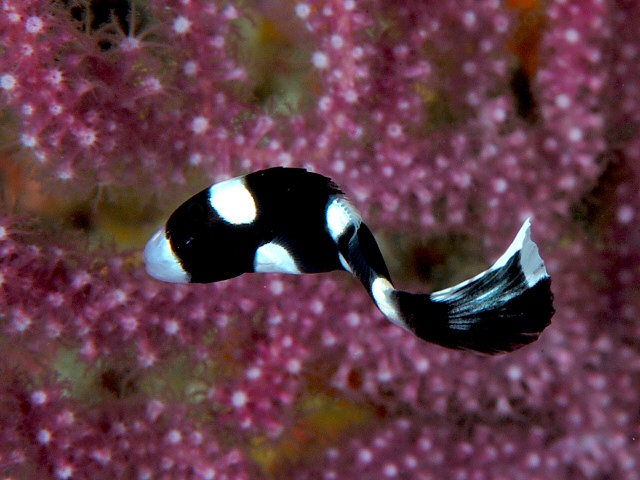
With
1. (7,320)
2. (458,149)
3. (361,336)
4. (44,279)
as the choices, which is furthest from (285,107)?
(7,320)

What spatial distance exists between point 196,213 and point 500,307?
0.86 metres

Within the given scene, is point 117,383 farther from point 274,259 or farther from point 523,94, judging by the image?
point 523,94

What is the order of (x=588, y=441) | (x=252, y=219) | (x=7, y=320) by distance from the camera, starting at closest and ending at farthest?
(x=252, y=219) → (x=7, y=320) → (x=588, y=441)

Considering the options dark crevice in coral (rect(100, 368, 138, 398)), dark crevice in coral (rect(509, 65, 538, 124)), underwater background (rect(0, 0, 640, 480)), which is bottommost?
dark crevice in coral (rect(100, 368, 138, 398))

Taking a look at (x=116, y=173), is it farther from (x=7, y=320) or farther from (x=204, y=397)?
(x=204, y=397)

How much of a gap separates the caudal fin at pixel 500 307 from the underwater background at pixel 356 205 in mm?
749

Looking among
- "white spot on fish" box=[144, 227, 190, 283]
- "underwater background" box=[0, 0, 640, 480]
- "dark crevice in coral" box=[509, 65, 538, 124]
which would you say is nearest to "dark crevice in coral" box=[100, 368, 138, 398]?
"underwater background" box=[0, 0, 640, 480]

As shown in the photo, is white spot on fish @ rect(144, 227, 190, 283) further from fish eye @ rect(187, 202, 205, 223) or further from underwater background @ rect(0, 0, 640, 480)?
underwater background @ rect(0, 0, 640, 480)

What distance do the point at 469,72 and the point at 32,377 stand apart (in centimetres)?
194

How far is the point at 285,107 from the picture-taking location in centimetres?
199

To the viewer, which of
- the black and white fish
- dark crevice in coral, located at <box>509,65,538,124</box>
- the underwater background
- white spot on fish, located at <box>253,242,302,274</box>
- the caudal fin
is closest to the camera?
the caudal fin

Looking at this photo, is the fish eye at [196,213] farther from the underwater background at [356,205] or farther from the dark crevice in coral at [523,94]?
the dark crevice in coral at [523,94]

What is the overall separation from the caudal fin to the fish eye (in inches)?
27.7

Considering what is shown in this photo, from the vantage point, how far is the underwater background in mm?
1806
